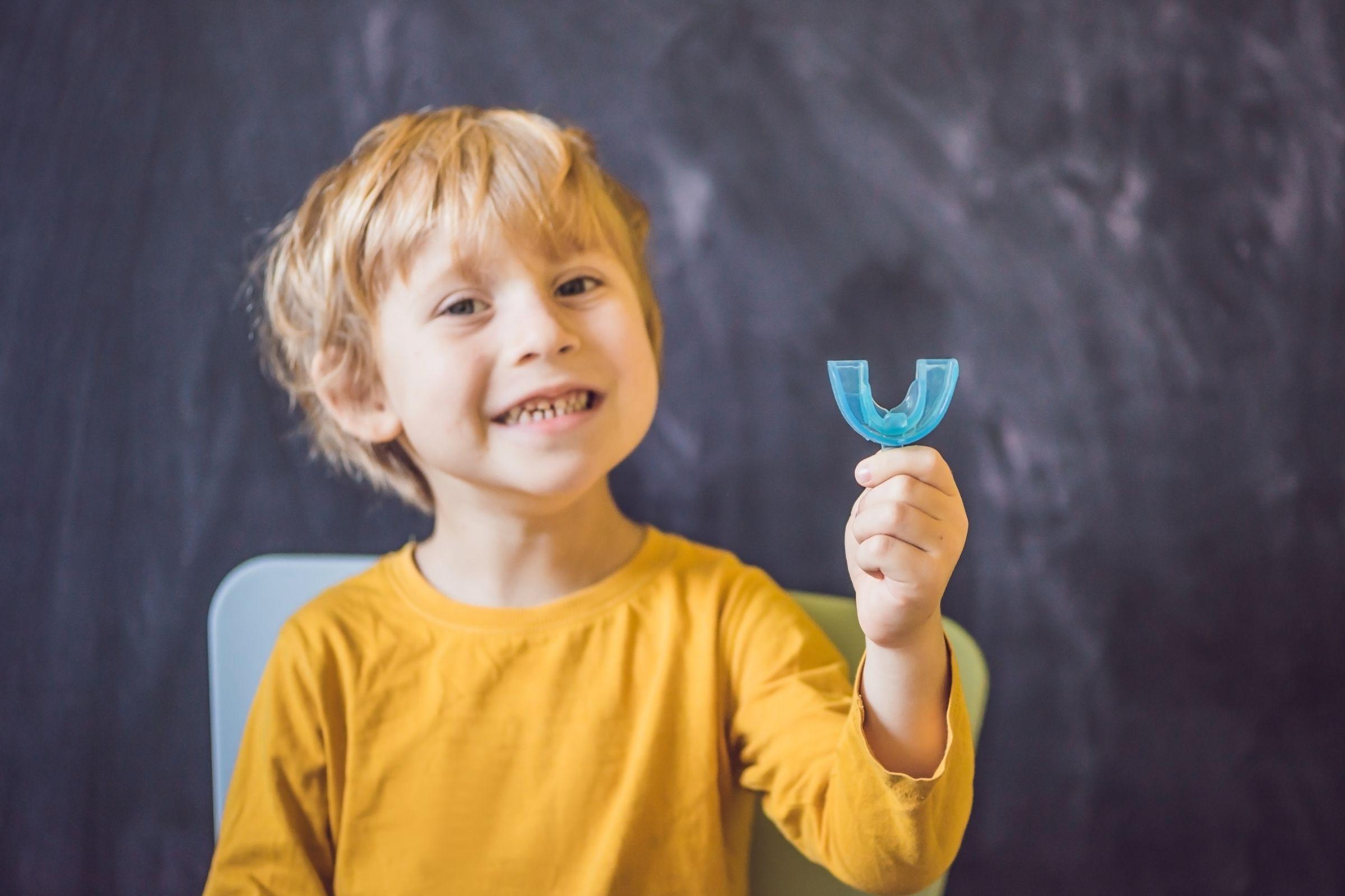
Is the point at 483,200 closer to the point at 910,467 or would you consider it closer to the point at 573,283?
the point at 573,283

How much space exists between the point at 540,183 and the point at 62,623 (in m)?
0.82

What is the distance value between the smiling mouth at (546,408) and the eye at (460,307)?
84 millimetres

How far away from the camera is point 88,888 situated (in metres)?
1.26

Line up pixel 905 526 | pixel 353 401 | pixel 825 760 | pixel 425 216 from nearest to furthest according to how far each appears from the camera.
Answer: pixel 905 526, pixel 825 760, pixel 425 216, pixel 353 401

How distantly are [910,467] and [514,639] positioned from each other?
413mm

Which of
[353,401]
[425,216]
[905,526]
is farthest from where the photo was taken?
→ [353,401]

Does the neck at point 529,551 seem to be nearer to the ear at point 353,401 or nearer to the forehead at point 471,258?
the ear at point 353,401

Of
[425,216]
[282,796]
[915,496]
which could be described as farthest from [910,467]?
[282,796]

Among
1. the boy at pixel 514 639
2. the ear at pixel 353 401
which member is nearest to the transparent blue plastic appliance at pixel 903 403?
the boy at pixel 514 639

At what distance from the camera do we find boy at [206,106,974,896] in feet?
2.77

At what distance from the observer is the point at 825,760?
0.75 m

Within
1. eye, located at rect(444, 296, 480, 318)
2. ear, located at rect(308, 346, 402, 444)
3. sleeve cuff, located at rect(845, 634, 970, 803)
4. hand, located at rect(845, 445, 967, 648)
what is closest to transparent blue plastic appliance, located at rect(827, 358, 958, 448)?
hand, located at rect(845, 445, 967, 648)

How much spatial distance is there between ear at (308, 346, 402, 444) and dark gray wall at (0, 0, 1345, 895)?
0.27m

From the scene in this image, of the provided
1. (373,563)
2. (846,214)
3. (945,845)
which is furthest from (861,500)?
(373,563)
